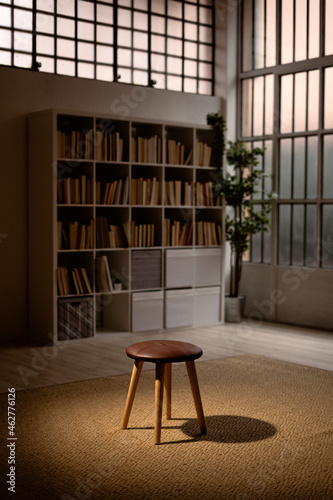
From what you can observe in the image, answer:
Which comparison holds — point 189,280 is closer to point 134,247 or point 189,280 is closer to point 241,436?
point 134,247

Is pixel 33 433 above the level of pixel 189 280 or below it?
below

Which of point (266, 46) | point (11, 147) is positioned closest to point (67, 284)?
point (11, 147)

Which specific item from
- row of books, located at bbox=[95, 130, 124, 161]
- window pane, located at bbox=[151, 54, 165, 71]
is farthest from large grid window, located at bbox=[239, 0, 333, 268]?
row of books, located at bbox=[95, 130, 124, 161]

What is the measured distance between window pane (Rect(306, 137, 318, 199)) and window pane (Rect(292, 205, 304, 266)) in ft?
0.69

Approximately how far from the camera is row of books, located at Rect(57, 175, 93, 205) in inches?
248

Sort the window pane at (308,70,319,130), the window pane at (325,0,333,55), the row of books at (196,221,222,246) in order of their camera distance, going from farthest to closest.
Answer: the row of books at (196,221,222,246)
the window pane at (308,70,319,130)
the window pane at (325,0,333,55)

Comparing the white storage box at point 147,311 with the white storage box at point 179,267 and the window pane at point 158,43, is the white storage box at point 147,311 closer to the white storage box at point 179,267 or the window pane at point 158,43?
the white storage box at point 179,267

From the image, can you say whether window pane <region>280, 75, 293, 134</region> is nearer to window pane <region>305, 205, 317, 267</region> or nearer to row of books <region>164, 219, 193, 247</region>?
window pane <region>305, 205, 317, 267</region>

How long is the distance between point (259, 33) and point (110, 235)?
3.24m

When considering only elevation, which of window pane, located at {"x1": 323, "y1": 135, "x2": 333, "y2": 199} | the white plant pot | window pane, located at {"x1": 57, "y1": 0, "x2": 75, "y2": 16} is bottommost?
the white plant pot

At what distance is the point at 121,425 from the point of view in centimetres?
393

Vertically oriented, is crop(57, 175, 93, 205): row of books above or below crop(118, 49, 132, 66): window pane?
below


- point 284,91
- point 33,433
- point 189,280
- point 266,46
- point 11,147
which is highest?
point 266,46

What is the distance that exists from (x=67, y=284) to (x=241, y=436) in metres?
3.06
